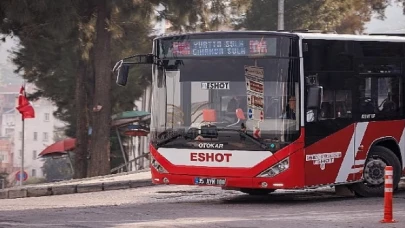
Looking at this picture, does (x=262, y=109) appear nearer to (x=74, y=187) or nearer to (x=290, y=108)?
(x=290, y=108)

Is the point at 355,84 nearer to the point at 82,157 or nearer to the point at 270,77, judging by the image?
the point at 270,77

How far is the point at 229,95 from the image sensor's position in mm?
15695

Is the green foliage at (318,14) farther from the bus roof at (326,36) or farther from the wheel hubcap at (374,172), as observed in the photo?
the wheel hubcap at (374,172)

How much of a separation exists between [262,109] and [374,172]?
9.24 ft

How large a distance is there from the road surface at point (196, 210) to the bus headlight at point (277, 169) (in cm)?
53

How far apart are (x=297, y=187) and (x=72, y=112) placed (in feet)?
98.9

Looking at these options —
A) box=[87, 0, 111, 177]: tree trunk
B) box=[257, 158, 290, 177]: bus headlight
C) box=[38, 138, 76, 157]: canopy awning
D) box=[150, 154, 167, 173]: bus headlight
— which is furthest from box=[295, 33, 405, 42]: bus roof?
box=[38, 138, 76, 157]: canopy awning

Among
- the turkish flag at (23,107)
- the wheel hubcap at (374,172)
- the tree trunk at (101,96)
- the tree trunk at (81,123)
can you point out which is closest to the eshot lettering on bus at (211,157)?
the wheel hubcap at (374,172)

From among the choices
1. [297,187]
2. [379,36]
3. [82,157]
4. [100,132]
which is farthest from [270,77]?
[82,157]

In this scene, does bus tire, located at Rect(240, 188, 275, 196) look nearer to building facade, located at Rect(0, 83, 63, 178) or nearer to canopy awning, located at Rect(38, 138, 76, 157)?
canopy awning, located at Rect(38, 138, 76, 157)

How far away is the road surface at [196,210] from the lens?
13227 millimetres

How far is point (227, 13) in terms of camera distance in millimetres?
33062

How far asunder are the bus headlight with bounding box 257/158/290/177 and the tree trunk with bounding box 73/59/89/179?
925 inches

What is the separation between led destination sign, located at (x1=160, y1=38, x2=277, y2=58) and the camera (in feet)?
51.7
